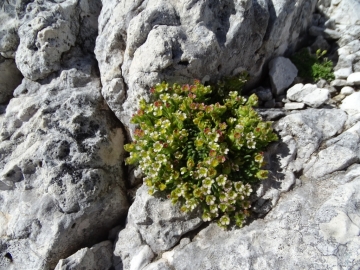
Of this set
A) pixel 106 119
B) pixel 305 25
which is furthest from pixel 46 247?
pixel 305 25

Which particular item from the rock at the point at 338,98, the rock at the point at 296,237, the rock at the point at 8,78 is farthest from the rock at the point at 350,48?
the rock at the point at 8,78

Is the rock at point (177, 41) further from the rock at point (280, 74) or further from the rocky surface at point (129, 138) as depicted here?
the rock at point (280, 74)

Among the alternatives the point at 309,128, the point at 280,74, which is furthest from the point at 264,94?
the point at 309,128

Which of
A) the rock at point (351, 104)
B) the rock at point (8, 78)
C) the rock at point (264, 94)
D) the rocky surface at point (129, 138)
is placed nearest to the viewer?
the rocky surface at point (129, 138)

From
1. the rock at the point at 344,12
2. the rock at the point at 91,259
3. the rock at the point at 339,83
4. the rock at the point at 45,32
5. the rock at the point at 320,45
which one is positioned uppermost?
the rock at the point at 45,32

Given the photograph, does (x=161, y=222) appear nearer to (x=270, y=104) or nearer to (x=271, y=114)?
(x=271, y=114)

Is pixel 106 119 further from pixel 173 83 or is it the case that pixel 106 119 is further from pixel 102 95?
pixel 173 83
